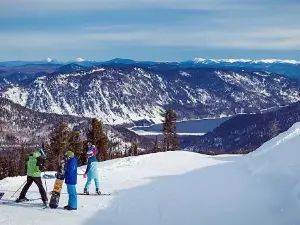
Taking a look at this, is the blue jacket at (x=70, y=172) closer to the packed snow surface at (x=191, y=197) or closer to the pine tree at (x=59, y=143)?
the packed snow surface at (x=191, y=197)

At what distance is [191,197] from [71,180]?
231 inches

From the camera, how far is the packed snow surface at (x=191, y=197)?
15531mm

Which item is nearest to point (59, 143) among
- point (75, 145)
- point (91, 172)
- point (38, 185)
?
point (75, 145)

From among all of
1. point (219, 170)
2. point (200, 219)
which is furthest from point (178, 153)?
point (200, 219)

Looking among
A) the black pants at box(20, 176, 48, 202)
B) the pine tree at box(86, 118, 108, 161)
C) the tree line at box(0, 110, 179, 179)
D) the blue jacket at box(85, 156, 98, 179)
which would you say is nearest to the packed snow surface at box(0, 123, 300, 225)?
the black pants at box(20, 176, 48, 202)

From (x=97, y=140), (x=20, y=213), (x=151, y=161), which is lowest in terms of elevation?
(x=97, y=140)

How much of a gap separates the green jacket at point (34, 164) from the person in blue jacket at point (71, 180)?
1029mm

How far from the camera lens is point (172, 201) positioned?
18.9 metres

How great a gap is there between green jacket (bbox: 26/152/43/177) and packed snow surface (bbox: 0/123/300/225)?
43.5 inches

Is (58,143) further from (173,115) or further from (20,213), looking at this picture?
(20,213)

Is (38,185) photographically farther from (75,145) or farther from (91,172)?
(75,145)

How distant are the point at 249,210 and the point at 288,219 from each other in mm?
2452

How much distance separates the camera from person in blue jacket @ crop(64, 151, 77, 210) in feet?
52.8

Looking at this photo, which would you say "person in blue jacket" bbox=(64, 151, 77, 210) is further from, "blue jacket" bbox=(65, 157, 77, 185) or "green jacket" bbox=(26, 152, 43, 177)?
"green jacket" bbox=(26, 152, 43, 177)
